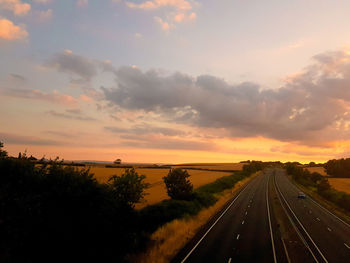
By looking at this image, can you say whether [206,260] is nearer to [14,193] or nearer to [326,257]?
[326,257]

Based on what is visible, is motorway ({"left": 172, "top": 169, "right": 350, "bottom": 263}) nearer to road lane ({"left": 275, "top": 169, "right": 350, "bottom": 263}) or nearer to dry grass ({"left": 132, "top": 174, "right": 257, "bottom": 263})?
road lane ({"left": 275, "top": 169, "right": 350, "bottom": 263})

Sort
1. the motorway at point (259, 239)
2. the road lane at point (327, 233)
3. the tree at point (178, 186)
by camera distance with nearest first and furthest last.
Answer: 1. the motorway at point (259, 239)
2. the road lane at point (327, 233)
3. the tree at point (178, 186)

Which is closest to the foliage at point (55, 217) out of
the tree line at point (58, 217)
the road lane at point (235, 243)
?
the tree line at point (58, 217)

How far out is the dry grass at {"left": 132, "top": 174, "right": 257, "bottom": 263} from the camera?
57.9ft

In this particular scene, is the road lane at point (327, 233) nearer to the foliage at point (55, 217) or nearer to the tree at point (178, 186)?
the tree at point (178, 186)

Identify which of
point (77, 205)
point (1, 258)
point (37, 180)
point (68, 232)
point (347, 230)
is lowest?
point (347, 230)

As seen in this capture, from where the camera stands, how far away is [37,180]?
14.2 meters

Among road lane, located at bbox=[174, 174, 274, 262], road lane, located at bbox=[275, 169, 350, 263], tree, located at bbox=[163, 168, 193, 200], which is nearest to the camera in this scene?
road lane, located at bbox=[174, 174, 274, 262]

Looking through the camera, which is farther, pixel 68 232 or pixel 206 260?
pixel 206 260

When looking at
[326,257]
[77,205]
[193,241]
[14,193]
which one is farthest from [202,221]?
[14,193]

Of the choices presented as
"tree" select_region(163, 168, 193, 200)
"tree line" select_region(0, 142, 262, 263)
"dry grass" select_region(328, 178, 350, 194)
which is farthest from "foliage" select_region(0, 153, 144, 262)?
"dry grass" select_region(328, 178, 350, 194)

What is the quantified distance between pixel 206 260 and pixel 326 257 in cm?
1122

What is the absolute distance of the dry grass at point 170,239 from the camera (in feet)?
57.9

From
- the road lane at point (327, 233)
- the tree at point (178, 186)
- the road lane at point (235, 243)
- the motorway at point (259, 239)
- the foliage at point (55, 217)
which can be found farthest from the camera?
the tree at point (178, 186)
